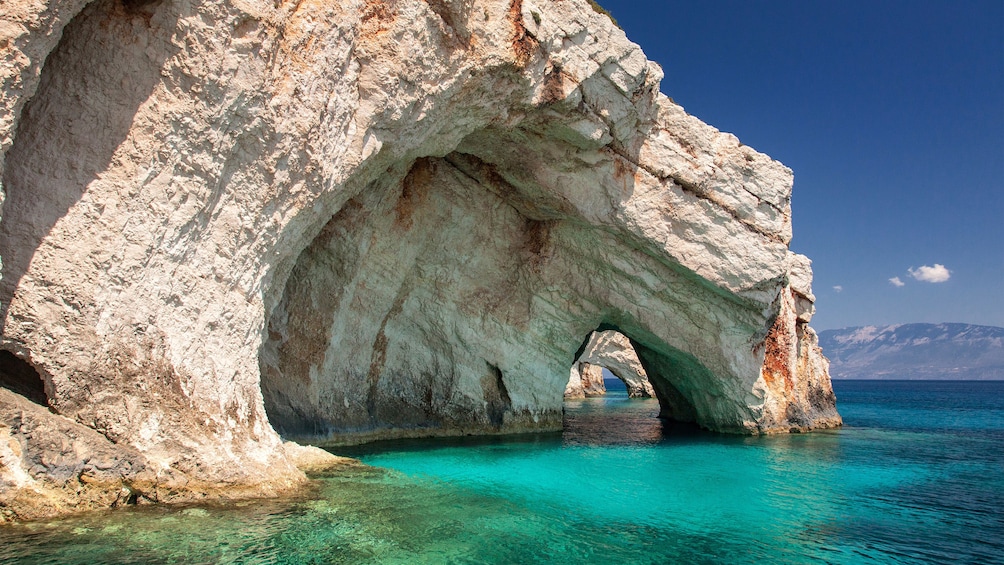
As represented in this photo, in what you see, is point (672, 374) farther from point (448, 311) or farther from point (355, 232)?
point (355, 232)

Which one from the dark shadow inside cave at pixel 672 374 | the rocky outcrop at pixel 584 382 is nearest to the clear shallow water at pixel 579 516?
the dark shadow inside cave at pixel 672 374

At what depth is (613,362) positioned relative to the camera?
152 feet

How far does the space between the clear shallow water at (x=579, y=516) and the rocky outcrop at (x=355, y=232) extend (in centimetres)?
117

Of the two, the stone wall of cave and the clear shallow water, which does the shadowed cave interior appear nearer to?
the stone wall of cave

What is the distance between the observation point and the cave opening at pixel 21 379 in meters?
7.45

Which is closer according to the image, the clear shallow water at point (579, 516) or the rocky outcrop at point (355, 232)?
the clear shallow water at point (579, 516)

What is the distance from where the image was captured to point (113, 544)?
6.36 m

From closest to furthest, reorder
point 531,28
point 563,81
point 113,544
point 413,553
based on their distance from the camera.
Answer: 1. point 113,544
2. point 413,553
3. point 531,28
4. point 563,81

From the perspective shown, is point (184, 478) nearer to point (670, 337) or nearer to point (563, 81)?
point (563, 81)

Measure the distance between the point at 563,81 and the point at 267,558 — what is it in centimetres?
1031

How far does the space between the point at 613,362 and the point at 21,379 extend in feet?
136

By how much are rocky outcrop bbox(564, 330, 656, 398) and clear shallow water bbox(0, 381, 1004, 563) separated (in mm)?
27890

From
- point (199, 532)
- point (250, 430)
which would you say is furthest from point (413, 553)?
point (250, 430)

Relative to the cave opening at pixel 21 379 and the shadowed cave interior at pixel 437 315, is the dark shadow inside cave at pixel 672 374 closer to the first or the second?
the shadowed cave interior at pixel 437 315
